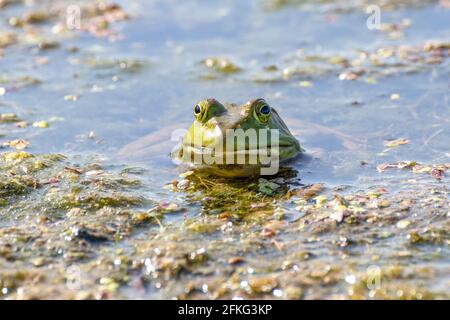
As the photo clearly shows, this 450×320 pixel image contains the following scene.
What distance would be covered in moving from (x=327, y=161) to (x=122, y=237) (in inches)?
90.2

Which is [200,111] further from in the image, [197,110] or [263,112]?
[263,112]

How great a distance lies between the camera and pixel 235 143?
5.93 meters

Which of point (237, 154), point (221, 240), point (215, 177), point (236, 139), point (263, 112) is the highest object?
point (263, 112)

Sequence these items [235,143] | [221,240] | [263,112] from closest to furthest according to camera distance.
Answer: [221,240], [235,143], [263,112]

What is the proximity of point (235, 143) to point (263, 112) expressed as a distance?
0.40 metres

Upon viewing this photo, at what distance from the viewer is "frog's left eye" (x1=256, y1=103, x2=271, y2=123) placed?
609cm

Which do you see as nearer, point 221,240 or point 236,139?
point 221,240

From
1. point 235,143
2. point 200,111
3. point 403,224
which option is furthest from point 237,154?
point 403,224

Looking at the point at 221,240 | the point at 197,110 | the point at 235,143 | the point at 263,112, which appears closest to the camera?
the point at 221,240

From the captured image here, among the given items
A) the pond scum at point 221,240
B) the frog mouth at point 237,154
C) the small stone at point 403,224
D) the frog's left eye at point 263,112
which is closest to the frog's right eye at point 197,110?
Result: the frog mouth at point 237,154

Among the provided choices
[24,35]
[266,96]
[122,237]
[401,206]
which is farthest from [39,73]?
[401,206]

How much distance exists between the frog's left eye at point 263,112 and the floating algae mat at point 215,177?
0.49 metres

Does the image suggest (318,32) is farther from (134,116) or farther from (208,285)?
(208,285)
